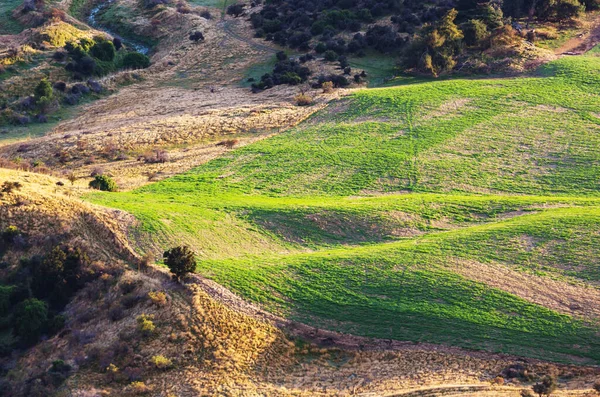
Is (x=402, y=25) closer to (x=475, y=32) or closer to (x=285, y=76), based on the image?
(x=475, y=32)

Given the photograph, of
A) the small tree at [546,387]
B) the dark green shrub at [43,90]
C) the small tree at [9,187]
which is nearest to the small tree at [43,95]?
the dark green shrub at [43,90]

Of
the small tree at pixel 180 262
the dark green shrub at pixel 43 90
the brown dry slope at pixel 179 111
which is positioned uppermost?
the dark green shrub at pixel 43 90

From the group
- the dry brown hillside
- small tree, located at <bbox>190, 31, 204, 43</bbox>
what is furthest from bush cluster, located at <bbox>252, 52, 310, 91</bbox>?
the dry brown hillside

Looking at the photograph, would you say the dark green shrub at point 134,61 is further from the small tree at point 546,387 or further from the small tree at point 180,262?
the small tree at point 546,387

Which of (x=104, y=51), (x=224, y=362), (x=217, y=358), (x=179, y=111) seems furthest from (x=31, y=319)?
(x=104, y=51)

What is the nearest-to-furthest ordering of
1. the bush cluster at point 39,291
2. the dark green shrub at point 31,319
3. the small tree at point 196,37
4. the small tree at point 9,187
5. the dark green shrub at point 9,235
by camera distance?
the dark green shrub at point 31,319 → the bush cluster at point 39,291 → the dark green shrub at point 9,235 → the small tree at point 9,187 → the small tree at point 196,37

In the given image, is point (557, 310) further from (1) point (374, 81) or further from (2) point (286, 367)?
(1) point (374, 81)

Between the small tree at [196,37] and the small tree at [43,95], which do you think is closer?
the small tree at [43,95]
